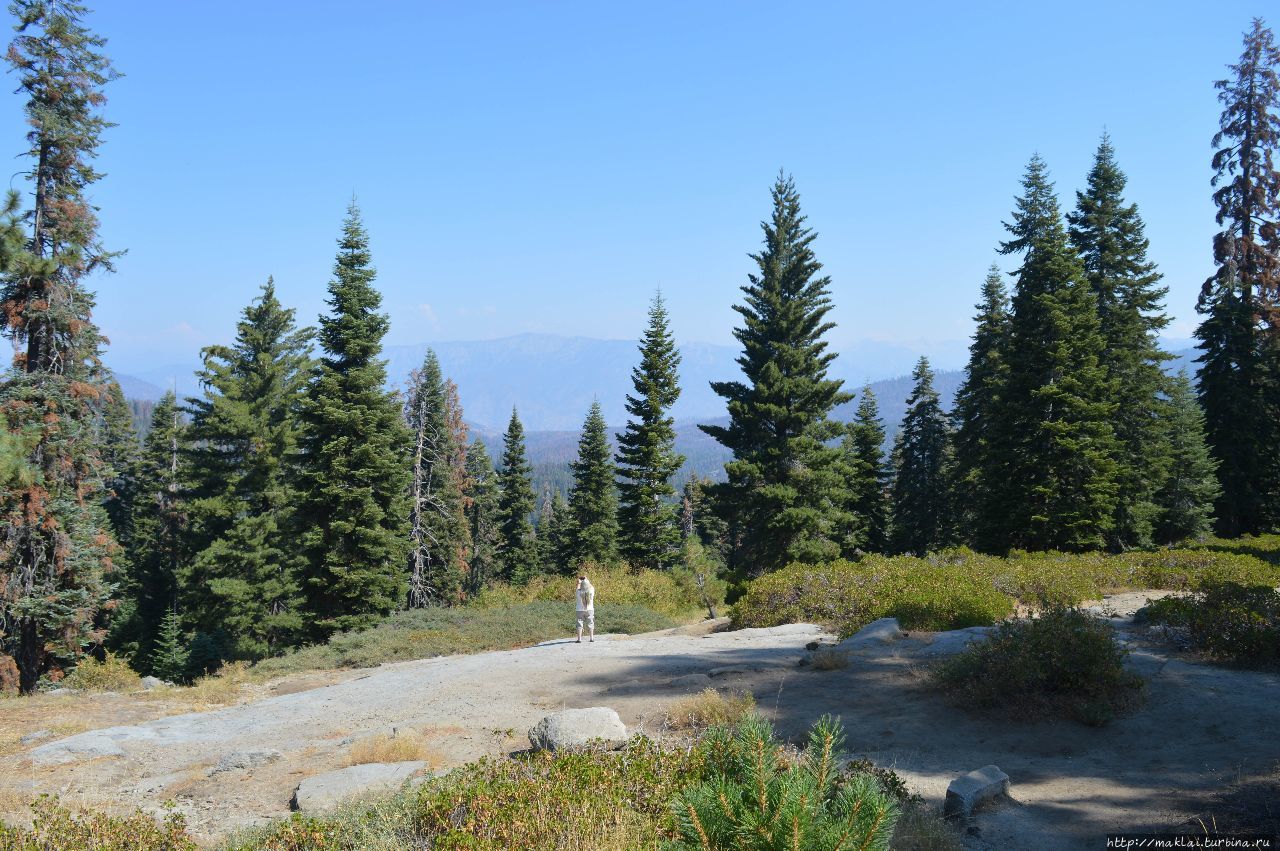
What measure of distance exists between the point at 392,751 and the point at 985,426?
1116 inches

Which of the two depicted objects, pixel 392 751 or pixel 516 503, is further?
pixel 516 503

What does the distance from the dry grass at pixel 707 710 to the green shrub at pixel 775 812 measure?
17.6 feet

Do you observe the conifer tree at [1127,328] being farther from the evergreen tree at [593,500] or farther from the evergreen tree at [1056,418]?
the evergreen tree at [593,500]

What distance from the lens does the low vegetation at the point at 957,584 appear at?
1311cm

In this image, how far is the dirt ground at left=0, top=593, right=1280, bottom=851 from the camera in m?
6.26

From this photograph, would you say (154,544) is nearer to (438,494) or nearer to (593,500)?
(438,494)

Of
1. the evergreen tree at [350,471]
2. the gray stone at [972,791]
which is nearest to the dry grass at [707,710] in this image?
the gray stone at [972,791]

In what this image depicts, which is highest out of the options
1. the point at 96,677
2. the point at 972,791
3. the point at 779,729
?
the point at 972,791

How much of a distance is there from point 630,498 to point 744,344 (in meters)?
11.3

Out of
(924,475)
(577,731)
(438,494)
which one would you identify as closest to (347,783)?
(577,731)

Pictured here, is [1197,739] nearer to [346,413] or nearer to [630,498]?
[346,413]

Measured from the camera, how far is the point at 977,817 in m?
5.97

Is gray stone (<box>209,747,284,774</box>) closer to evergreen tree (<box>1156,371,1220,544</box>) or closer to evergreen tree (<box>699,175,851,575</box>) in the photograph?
evergreen tree (<box>699,175,851,575</box>)

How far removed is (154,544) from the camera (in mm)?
41625
